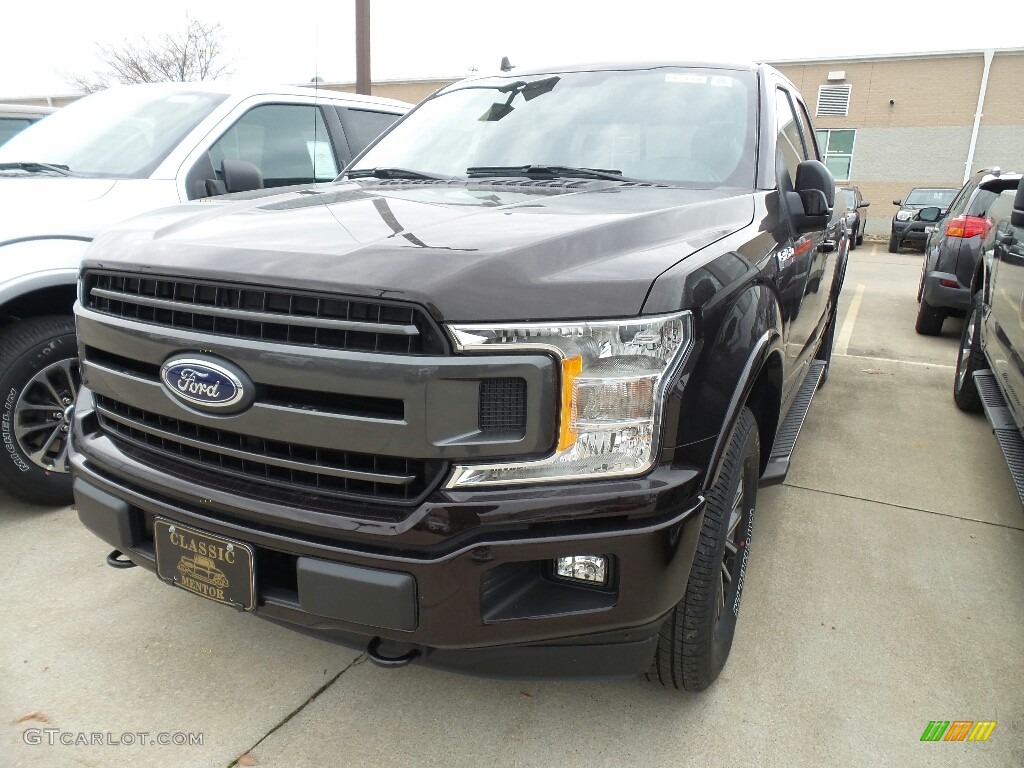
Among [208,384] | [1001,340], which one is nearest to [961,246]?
[1001,340]

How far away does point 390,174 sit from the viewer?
3090mm

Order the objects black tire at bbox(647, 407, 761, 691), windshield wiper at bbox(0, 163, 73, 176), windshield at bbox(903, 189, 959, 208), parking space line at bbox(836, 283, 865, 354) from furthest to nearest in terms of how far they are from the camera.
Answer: windshield at bbox(903, 189, 959, 208), parking space line at bbox(836, 283, 865, 354), windshield wiper at bbox(0, 163, 73, 176), black tire at bbox(647, 407, 761, 691)

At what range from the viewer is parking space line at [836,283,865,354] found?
753 centimetres

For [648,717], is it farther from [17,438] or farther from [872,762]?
[17,438]

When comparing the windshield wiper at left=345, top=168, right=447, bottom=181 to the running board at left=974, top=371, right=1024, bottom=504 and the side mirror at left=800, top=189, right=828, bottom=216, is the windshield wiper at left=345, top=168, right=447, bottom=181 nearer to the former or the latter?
the side mirror at left=800, top=189, right=828, bottom=216

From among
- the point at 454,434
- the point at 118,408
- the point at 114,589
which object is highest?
the point at 454,434

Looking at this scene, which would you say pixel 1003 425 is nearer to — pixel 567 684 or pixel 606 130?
pixel 606 130

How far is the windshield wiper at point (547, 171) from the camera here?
277cm

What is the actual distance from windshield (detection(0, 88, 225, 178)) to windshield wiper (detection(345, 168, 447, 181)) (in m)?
1.22

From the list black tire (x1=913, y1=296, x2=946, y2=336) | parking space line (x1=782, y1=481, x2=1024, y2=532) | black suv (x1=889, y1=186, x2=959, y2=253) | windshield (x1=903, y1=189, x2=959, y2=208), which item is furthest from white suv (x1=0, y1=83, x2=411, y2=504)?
windshield (x1=903, y1=189, x2=959, y2=208)

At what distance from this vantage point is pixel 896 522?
3.53m

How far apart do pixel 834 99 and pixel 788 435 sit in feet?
85.9

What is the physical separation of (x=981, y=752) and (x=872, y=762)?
341 mm

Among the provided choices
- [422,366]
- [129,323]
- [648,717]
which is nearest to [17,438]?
[129,323]
